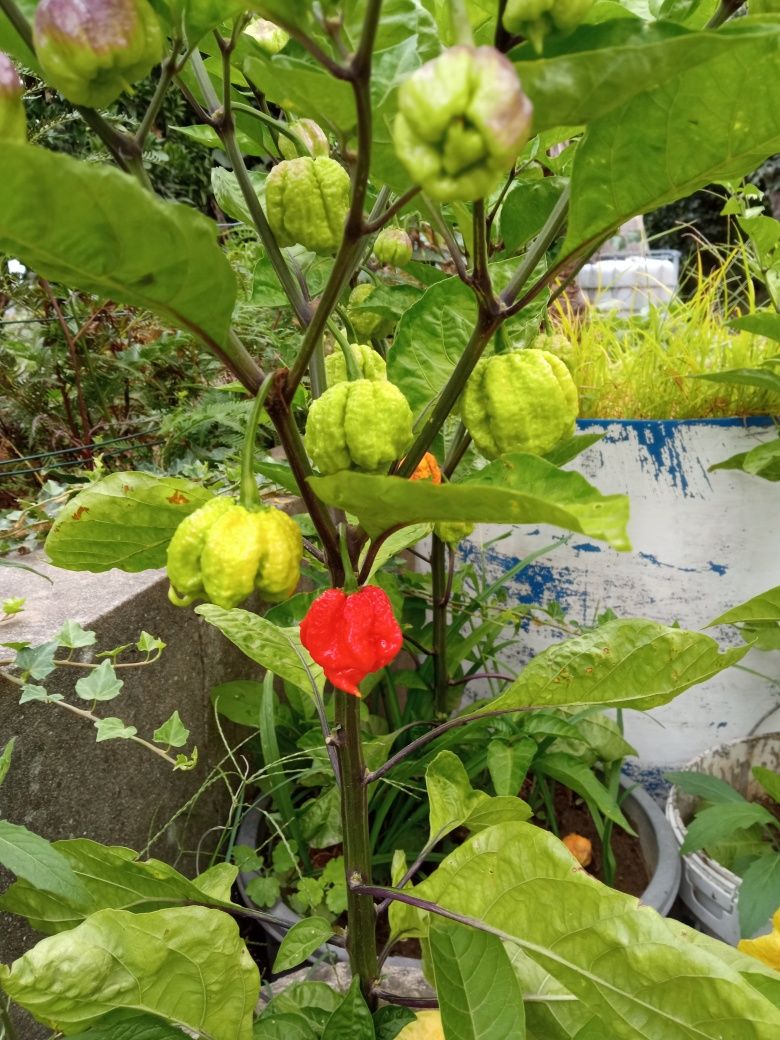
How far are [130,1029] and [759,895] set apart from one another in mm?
743

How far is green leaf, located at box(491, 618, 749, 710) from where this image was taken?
0.55 meters

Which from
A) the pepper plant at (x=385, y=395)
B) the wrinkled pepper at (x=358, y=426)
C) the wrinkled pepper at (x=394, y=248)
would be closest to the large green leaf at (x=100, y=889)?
the pepper plant at (x=385, y=395)

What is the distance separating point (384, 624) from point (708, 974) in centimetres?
26

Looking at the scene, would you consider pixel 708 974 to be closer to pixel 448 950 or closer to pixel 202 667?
pixel 448 950

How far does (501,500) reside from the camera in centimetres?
30

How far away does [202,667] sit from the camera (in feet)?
3.51

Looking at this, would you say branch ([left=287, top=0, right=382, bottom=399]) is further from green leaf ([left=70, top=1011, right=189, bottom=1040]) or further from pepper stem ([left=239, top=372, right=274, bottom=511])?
green leaf ([left=70, top=1011, right=189, bottom=1040])

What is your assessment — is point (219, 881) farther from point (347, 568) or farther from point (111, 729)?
point (347, 568)

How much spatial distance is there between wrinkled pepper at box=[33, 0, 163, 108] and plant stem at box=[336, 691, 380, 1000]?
0.38 meters

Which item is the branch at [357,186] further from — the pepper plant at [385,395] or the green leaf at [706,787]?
the green leaf at [706,787]

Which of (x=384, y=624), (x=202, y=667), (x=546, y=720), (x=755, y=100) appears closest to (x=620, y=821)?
(x=546, y=720)

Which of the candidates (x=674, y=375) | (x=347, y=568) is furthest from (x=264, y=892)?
(x=674, y=375)

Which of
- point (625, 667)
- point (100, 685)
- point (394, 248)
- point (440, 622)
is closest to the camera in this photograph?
point (625, 667)

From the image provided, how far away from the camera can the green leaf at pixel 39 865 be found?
1.61 feet
